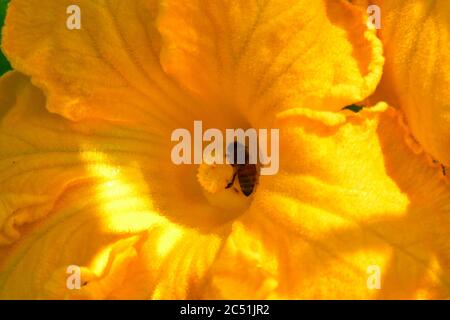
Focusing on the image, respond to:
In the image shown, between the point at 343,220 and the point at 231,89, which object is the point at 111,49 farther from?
→ the point at 343,220

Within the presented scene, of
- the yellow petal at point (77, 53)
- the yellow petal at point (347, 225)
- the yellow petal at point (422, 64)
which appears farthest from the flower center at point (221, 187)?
the yellow petal at point (422, 64)

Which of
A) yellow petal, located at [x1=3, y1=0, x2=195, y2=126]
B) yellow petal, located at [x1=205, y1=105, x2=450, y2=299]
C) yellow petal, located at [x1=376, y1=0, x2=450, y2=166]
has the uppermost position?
yellow petal, located at [x1=3, y1=0, x2=195, y2=126]

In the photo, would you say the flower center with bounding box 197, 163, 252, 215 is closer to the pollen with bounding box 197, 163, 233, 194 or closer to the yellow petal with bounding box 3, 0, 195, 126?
the pollen with bounding box 197, 163, 233, 194

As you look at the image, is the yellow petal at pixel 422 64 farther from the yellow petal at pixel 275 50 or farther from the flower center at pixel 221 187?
the flower center at pixel 221 187

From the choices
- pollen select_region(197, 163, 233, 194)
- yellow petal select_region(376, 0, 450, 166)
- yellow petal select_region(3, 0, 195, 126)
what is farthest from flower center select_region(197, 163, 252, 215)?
yellow petal select_region(376, 0, 450, 166)

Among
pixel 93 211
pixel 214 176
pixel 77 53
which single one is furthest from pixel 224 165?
pixel 77 53

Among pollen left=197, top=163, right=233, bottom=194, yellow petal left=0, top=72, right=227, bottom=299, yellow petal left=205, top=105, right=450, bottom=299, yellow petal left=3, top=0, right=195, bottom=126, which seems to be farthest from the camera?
pollen left=197, top=163, right=233, bottom=194
